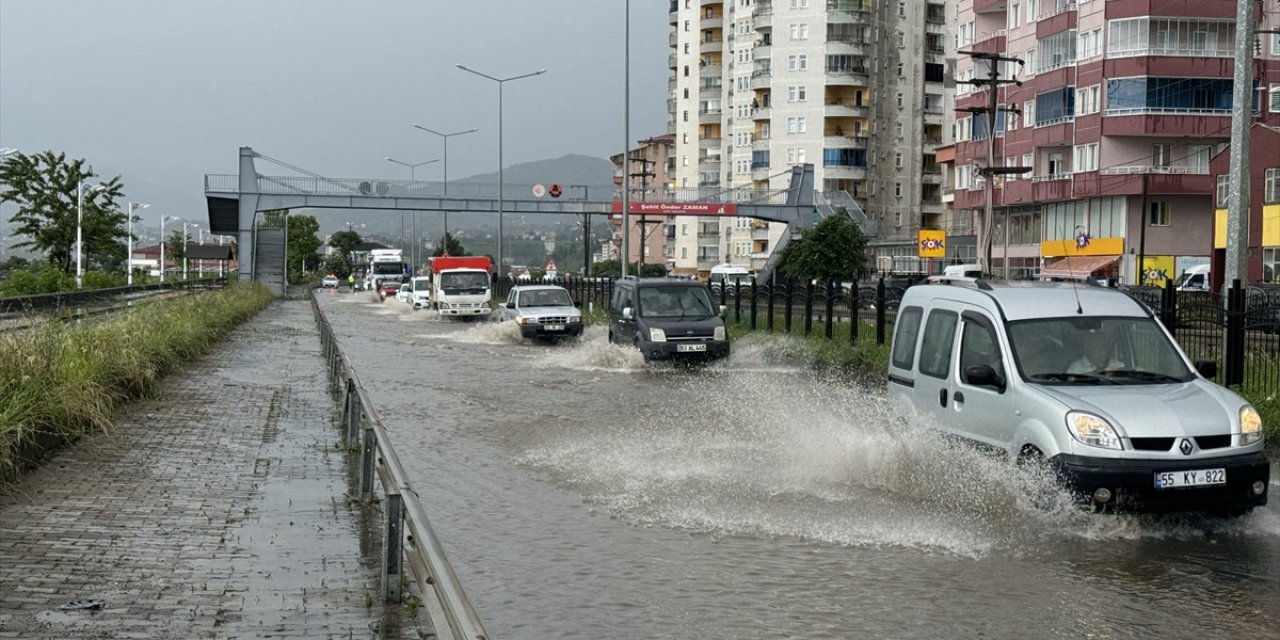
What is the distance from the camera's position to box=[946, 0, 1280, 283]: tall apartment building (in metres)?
59.0

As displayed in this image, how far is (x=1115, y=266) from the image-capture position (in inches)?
2437

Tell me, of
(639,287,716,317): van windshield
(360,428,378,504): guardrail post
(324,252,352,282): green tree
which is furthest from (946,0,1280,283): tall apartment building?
(324,252,352,282): green tree

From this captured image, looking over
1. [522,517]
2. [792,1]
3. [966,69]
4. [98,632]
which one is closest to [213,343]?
[522,517]

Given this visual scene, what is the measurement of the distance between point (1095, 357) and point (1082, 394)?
79cm

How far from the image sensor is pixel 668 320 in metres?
25.7

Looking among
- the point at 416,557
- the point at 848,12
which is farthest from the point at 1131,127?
→ the point at 416,557

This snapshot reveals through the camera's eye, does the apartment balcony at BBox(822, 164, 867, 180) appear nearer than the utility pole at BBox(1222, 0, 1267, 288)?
No

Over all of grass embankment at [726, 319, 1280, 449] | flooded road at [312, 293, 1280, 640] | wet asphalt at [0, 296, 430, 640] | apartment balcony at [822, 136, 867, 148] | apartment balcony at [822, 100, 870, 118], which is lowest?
flooded road at [312, 293, 1280, 640]

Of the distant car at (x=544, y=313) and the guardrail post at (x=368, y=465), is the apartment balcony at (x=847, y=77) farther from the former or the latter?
the guardrail post at (x=368, y=465)

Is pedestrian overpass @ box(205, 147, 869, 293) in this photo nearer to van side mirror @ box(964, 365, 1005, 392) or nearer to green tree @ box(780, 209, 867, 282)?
green tree @ box(780, 209, 867, 282)

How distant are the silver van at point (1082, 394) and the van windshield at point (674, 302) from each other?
44.6 feet

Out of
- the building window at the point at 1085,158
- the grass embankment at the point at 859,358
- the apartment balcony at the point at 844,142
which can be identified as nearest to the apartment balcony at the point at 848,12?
the apartment balcony at the point at 844,142

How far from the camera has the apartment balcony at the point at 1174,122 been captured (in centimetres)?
5925

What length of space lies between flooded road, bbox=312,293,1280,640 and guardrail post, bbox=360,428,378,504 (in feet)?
1.94
